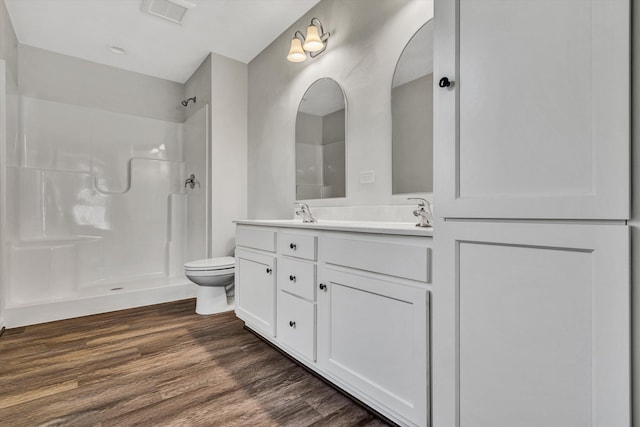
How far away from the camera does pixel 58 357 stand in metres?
1.95

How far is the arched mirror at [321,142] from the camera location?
2166 millimetres

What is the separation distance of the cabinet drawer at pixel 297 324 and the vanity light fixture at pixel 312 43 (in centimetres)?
172

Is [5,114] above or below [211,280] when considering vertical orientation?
above

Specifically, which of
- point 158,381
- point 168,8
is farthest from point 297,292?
point 168,8

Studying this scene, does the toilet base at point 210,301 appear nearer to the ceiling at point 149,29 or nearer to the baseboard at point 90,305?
the baseboard at point 90,305

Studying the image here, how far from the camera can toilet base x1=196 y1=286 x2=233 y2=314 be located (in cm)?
275

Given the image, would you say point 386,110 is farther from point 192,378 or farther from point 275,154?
point 192,378

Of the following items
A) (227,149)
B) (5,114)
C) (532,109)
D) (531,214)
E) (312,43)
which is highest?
(312,43)

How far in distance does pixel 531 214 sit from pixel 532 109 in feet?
0.92

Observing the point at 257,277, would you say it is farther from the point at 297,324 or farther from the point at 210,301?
the point at 210,301

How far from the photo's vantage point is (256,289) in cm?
210

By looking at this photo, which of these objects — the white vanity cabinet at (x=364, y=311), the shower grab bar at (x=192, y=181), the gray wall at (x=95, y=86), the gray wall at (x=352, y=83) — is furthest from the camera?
the shower grab bar at (x=192, y=181)

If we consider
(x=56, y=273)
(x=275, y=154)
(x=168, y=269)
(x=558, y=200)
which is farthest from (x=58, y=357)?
(x=558, y=200)

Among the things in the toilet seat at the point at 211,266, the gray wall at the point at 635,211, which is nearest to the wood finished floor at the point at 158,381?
the toilet seat at the point at 211,266
